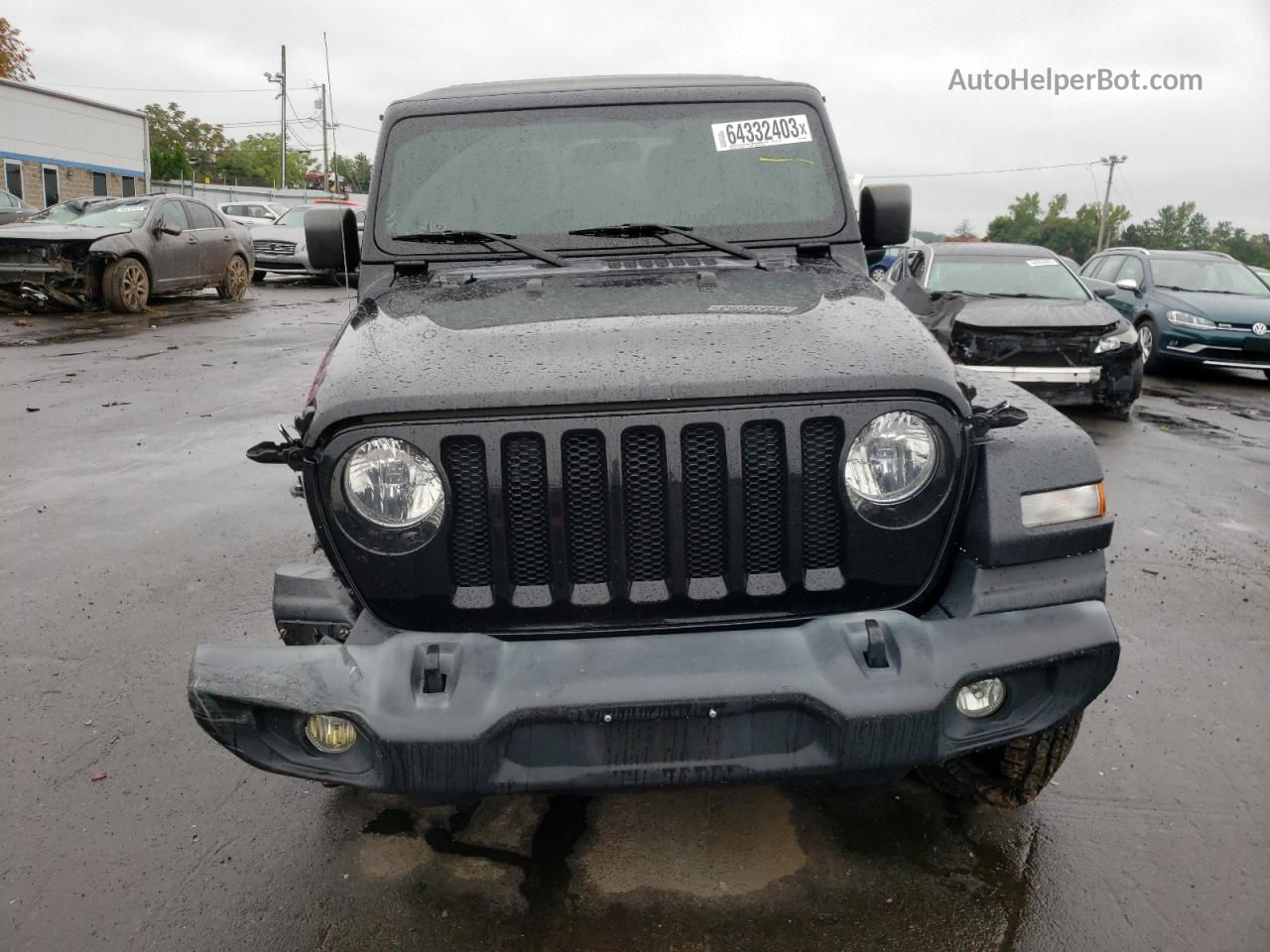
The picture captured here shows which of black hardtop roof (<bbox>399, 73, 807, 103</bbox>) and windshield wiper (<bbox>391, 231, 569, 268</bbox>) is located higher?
black hardtop roof (<bbox>399, 73, 807, 103</bbox>)

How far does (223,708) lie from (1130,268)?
43.7 ft

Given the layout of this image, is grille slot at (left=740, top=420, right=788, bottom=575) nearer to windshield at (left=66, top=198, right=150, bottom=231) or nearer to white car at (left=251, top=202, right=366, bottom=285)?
windshield at (left=66, top=198, right=150, bottom=231)

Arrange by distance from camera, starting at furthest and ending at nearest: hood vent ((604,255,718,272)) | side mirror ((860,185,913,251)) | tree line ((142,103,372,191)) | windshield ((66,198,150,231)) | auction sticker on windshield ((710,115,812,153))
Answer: tree line ((142,103,372,191))
windshield ((66,198,150,231))
side mirror ((860,185,913,251))
auction sticker on windshield ((710,115,812,153))
hood vent ((604,255,718,272))

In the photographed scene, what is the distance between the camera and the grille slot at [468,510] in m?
2.16

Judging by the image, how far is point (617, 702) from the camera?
1.98 metres

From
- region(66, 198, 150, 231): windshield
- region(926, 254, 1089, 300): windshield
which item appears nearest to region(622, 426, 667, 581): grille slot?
region(926, 254, 1089, 300): windshield

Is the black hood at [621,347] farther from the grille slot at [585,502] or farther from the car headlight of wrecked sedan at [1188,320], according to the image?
the car headlight of wrecked sedan at [1188,320]

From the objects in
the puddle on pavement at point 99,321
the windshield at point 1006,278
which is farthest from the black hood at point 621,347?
the puddle on pavement at point 99,321

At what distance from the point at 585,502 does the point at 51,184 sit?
121ft

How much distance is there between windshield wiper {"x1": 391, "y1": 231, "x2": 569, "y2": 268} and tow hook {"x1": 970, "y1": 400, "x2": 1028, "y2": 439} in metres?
1.38

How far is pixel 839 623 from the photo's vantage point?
2.10 metres

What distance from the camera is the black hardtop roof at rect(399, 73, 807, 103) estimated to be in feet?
11.6

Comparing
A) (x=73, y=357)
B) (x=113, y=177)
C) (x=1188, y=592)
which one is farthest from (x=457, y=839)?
(x=113, y=177)

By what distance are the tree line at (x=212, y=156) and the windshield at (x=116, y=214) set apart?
48515mm
